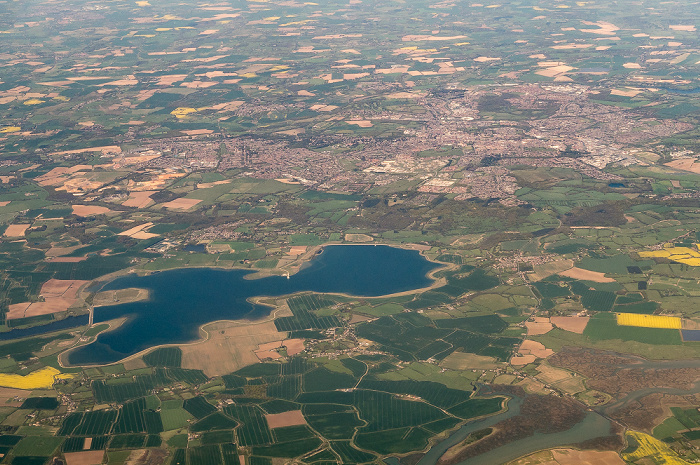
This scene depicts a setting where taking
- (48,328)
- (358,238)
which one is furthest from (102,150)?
(48,328)

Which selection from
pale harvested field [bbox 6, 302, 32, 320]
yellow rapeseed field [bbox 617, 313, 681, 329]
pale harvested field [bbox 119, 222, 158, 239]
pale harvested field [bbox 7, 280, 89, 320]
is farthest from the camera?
pale harvested field [bbox 119, 222, 158, 239]

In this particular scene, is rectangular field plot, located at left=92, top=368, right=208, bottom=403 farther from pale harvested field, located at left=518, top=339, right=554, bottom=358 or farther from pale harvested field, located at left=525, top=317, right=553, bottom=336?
pale harvested field, located at left=525, top=317, right=553, bottom=336

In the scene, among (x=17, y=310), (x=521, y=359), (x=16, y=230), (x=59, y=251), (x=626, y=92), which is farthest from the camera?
(x=626, y=92)

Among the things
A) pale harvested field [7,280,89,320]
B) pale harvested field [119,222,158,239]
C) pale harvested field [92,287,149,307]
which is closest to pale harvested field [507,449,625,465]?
pale harvested field [92,287,149,307]

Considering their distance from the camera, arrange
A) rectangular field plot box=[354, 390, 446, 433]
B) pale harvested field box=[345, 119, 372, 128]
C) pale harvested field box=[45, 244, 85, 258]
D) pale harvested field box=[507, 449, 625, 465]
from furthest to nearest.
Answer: pale harvested field box=[345, 119, 372, 128], pale harvested field box=[45, 244, 85, 258], rectangular field plot box=[354, 390, 446, 433], pale harvested field box=[507, 449, 625, 465]

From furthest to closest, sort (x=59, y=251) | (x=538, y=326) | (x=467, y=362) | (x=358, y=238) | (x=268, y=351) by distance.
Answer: (x=358, y=238)
(x=59, y=251)
(x=538, y=326)
(x=268, y=351)
(x=467, y=362)

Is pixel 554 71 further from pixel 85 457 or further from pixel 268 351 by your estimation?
pixel 85 457

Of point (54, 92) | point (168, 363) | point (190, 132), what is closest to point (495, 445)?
point (168, 363)
